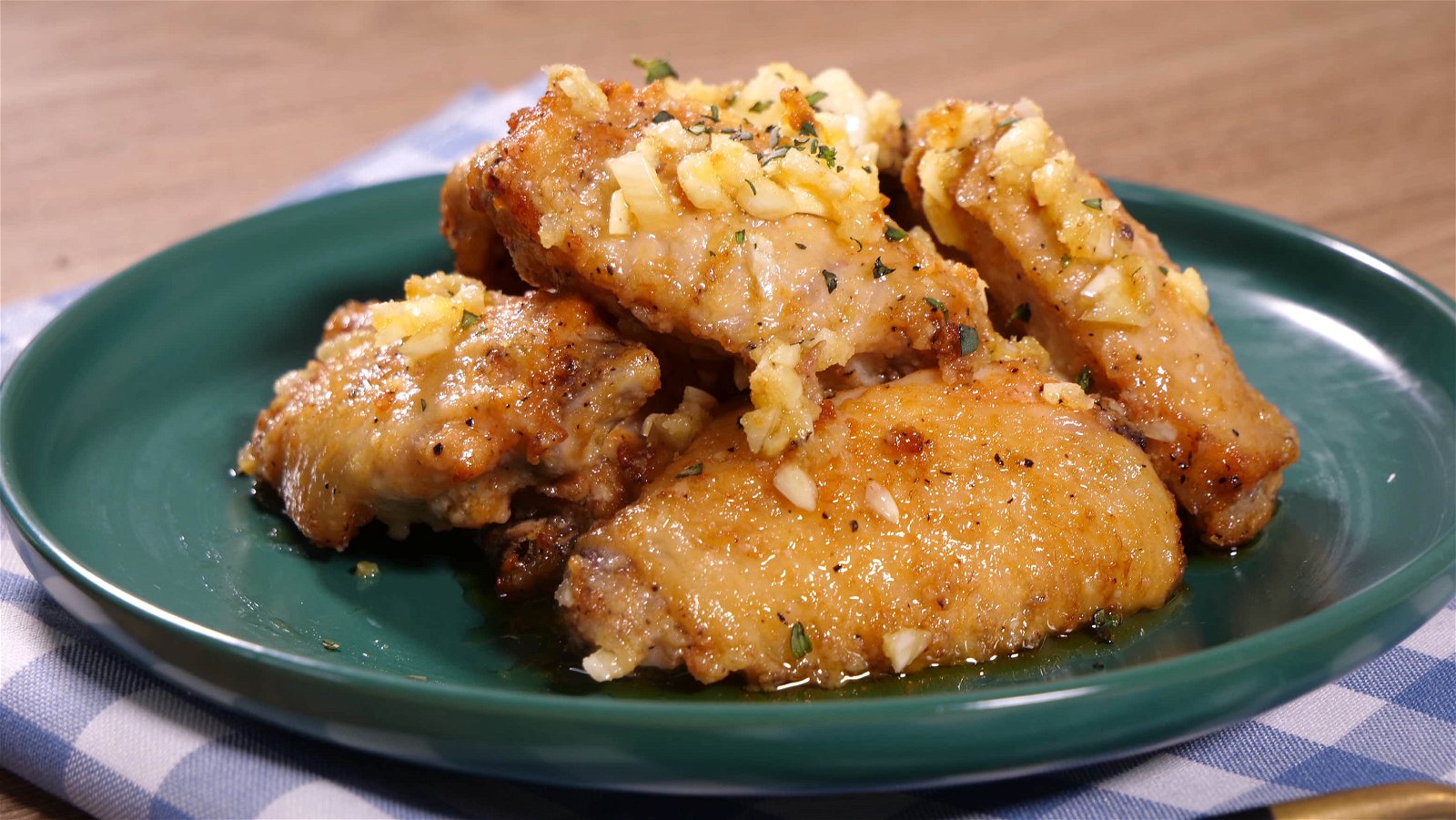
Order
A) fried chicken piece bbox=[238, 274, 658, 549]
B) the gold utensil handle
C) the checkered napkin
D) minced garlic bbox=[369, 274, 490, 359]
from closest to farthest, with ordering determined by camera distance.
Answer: the gold utensil handle → the checkered napkin → fried chicken piece bbox=[238, 274, 658, 549] → minced garlic bbox=[369, 274, 490, 359]

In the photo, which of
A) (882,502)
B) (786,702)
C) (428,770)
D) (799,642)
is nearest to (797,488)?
(882,502)

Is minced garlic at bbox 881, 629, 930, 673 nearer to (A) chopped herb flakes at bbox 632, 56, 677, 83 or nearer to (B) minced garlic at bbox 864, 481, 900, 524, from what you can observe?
(B) minced garlic at bbox 864, 481, 900, 524

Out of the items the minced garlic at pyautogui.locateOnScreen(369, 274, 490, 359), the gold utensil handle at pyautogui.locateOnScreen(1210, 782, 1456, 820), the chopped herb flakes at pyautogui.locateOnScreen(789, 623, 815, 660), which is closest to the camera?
the gold utensil handle at pyautogui.locateOnScreen(1210, 782, 1456, 820)

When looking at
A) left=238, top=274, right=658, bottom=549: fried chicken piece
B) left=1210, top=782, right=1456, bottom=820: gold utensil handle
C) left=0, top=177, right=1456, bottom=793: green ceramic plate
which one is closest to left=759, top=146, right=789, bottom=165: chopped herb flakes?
left=238, top=274, right=658, bottom=549: fried chicken piece

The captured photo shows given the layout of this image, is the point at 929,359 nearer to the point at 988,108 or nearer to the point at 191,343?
the point at 988,108

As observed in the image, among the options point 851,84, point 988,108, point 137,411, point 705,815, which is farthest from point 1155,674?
point 137,411

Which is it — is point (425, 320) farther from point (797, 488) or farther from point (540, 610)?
point (797, 488)
